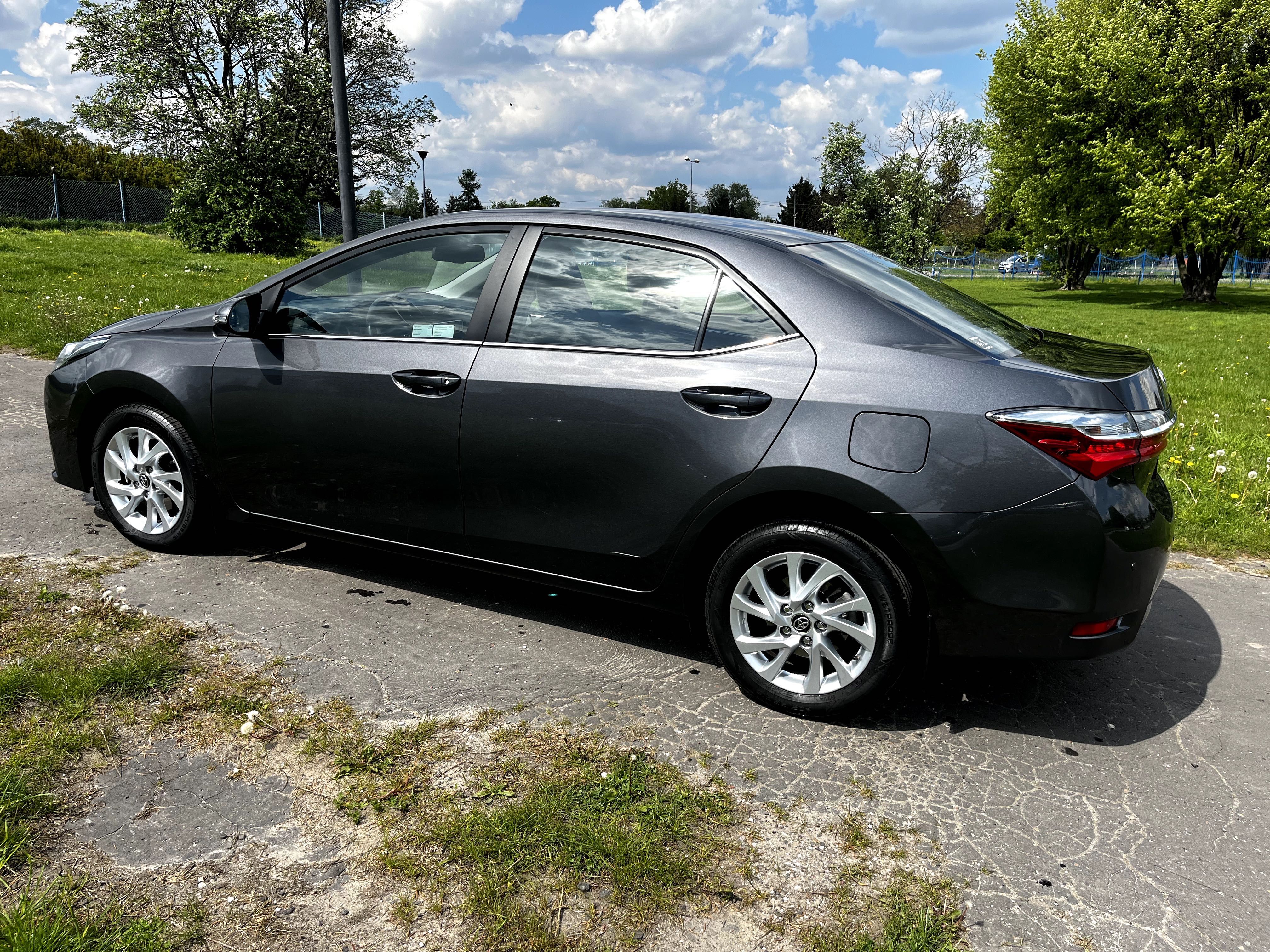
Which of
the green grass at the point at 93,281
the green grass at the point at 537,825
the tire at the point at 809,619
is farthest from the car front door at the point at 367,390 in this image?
the green grass at the point at 93,281

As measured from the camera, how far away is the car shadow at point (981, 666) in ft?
10.7

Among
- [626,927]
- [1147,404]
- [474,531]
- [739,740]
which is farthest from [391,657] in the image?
[1147,404]

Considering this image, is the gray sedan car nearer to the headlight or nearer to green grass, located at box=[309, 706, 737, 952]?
the headlight

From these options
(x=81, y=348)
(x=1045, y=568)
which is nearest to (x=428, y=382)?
(x=81, y=348)

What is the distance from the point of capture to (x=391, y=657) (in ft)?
11.7

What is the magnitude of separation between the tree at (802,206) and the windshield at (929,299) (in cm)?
9964

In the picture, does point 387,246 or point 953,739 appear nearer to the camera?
point 953,739

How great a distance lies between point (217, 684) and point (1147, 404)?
129 inches

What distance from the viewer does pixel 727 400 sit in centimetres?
313

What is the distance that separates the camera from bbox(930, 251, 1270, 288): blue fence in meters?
49.1

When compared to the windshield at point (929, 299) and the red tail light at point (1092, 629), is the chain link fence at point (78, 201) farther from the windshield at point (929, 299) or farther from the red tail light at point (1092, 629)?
the red tail light at point (1092, 629)

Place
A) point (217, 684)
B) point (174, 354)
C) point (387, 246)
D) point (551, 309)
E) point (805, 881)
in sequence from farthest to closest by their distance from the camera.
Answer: point (174, 354)
point (387, 246)
point (551, 309)
point (217, 684)
point (805, 881)

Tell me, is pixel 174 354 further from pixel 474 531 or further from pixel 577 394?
pixel 577 394

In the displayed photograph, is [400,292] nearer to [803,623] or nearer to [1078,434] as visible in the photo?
[803,623]
